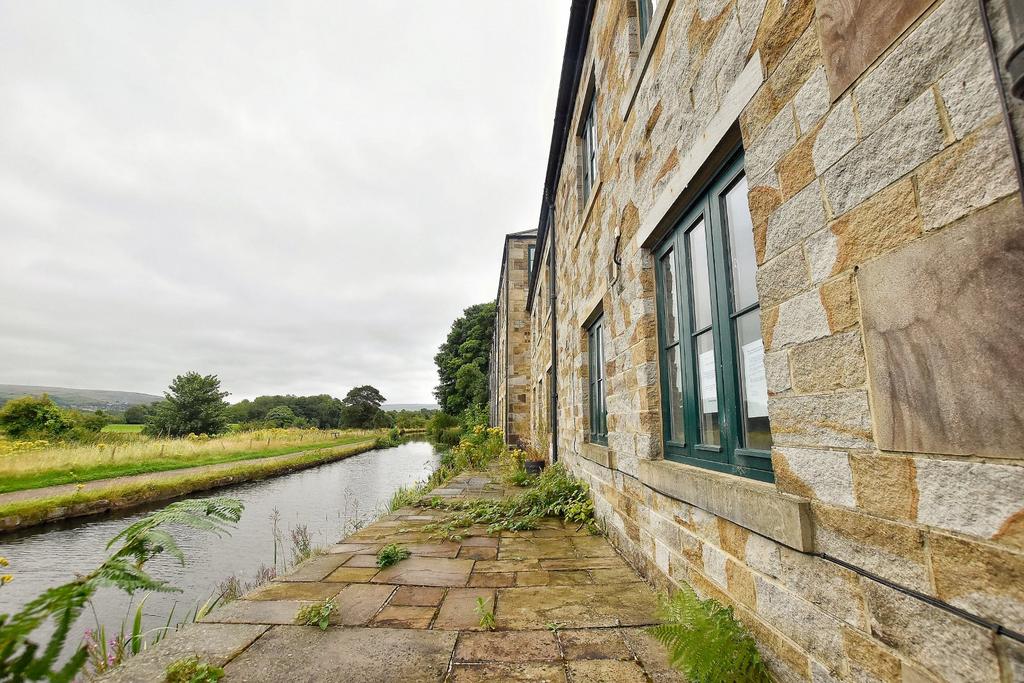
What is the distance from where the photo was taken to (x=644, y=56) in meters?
2.94

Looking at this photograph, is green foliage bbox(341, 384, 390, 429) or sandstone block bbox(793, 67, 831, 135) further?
green foliage bbox(341, 384, 390, 429)

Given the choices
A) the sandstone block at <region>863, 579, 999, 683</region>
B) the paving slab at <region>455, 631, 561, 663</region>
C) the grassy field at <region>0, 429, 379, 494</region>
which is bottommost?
the grassy field at <region>0, 429, 379, 494</region>

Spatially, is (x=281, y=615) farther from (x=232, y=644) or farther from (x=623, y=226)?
(x=623, y=226)

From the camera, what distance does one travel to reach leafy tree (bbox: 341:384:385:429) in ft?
173

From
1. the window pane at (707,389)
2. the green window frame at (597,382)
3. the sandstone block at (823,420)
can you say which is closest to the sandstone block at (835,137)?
the sandstone block at (823,420)

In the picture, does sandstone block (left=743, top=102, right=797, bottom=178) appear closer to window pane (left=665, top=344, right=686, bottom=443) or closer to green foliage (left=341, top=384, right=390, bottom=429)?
window pane (left=665, top=344, right=686, bottom=443)

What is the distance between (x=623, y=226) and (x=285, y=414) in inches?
2274

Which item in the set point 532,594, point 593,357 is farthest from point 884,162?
point 593,357

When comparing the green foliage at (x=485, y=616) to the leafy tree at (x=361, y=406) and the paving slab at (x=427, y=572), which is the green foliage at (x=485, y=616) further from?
the leafy tree at (x=361, y=406)

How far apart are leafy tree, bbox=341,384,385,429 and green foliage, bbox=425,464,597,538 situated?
50876 mm

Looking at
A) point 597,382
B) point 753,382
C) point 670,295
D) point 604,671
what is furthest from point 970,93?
point 597,382

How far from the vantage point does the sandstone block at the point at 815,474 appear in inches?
51.1

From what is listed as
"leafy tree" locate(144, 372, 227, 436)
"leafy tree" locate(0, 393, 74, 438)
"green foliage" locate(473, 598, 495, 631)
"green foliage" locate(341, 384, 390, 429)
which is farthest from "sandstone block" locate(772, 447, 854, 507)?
"green foliage" locate(341, 384, 390, 429)

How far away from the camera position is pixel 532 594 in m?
2.64
